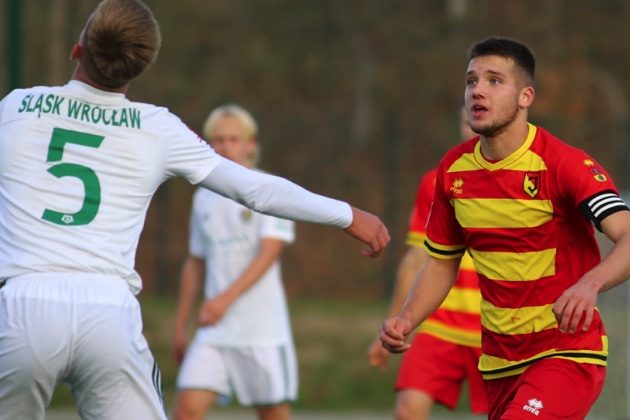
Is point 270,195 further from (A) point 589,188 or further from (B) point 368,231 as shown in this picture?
(A) point 589,188

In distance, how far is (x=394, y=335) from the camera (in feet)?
17.9

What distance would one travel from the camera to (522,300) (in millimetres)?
5480

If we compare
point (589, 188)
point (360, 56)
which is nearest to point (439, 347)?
point (589, 188)

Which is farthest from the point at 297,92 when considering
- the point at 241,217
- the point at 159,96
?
the point at 241,217

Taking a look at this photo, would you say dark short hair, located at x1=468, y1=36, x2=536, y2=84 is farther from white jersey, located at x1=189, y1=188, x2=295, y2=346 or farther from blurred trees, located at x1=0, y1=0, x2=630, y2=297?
blurred trees, located at x1=0, y1=0, x2=630, y2=297

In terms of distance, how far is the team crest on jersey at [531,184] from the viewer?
538 centimetres

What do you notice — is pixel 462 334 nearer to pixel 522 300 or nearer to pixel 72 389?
pixel 522 300

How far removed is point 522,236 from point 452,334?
2367 mm

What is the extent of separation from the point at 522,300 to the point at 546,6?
2406 centimetres

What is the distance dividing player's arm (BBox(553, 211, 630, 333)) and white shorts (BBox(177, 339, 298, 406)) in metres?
3.55

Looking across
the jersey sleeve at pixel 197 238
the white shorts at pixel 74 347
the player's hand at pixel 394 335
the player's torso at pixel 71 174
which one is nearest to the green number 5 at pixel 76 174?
the player's torso at pixel 71 174

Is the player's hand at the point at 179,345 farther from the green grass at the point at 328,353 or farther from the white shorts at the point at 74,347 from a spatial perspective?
the green grass at the point at 328,353

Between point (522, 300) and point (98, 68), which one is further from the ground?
point (98, 68)

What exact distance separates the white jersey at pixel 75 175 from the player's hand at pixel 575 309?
152 centimetres
